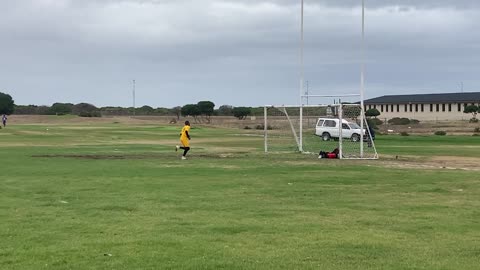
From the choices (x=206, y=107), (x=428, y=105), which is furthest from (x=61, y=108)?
(x=428, y=105)

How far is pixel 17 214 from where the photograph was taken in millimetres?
12461

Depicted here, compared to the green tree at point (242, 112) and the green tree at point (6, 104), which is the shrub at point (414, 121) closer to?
the green tree at point (242, 112)

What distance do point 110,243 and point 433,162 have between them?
71.1 feet

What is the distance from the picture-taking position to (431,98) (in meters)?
126

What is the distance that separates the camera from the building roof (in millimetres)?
120106

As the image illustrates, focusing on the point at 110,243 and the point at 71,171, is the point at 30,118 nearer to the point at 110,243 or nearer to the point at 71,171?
the point at 71,171

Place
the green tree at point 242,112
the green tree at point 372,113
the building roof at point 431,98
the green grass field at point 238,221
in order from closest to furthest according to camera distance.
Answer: the green grass field at point 238,221
the green tree at point 372,113
the building roof at point 431,98
the green tree at point 242,112

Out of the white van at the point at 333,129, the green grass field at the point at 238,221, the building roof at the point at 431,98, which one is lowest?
the green grass field at the point at 238,221

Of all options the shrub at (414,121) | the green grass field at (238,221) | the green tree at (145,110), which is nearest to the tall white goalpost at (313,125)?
the green grass field at (238,221)

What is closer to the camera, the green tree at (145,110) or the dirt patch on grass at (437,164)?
the dirt patch on grass at (437,164)

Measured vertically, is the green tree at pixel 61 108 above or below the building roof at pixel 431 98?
below

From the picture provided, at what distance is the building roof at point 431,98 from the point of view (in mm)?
120106

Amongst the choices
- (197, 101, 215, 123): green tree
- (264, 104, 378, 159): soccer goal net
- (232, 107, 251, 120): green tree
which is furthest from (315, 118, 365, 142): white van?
(232, 107, 251, 120): green tree

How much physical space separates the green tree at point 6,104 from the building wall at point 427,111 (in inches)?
2850
